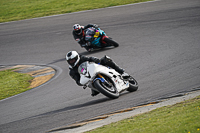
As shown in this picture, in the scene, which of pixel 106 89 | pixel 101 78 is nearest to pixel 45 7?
pixel 101 78

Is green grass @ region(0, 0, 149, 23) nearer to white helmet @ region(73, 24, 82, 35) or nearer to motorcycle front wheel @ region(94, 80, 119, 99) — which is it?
white helmet @ region(73, 24, 82, 35)

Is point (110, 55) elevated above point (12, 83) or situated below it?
above

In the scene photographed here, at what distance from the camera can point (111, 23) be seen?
20312 millimetres

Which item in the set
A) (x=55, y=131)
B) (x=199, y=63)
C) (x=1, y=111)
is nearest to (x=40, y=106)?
(x=1, y=111)

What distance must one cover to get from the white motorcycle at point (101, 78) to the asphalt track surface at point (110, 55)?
310 mm

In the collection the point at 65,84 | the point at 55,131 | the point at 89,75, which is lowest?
the point at 65,84

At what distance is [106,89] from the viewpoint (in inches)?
320

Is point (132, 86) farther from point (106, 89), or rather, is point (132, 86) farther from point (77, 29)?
point (77, 29)

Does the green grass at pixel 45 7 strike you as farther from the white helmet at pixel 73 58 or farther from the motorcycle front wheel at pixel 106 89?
the motorcycle front wheel at pixel 106 89

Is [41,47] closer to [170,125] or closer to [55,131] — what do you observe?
[55,131]

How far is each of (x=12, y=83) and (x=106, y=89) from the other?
6638 mm

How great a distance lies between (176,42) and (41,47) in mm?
8189

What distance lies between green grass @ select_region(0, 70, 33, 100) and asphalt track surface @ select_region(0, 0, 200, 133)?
819 millimetres

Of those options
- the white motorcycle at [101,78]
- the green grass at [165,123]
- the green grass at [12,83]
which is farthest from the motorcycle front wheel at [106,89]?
the green grass at [12,83]
